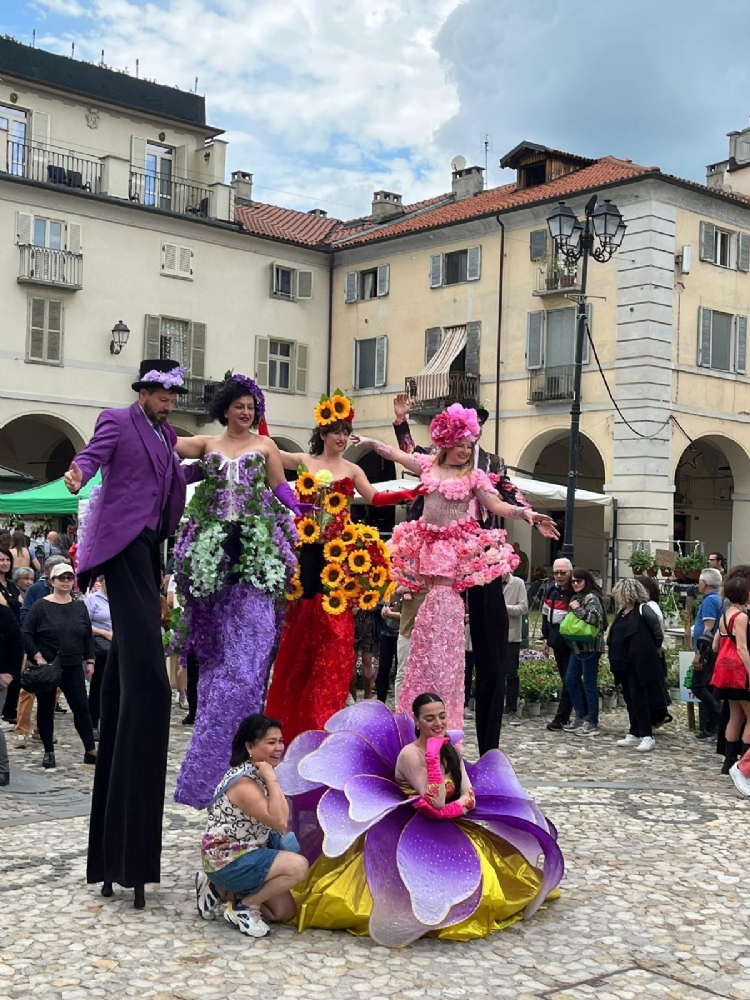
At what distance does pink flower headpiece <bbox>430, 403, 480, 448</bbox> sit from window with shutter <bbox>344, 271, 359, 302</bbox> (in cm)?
2843

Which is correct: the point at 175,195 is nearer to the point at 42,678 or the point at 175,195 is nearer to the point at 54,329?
the point at 54,329

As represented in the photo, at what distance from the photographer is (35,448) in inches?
1395

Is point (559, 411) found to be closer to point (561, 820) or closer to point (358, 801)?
point (561, 820)

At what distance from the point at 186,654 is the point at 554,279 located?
82.3 feet

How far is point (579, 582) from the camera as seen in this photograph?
12.2m

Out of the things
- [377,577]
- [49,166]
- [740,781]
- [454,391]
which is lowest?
[740,781]

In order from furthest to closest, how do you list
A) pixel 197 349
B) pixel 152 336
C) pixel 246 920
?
pixel 197 349 < pixel 152 336 < pixel 246 920

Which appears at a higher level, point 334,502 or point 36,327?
point 36,327

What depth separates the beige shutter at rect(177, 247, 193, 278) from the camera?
32625 millimetres

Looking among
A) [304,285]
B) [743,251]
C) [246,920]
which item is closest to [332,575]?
[246,920]

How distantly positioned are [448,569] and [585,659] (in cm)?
499

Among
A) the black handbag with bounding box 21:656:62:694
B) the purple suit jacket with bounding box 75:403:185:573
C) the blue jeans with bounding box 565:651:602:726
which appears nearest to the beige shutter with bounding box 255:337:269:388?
the blue jeans with bounding box 565:651:602:726

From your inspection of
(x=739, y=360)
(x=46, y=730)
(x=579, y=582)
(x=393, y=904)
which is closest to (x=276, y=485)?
(x=393, y=904)

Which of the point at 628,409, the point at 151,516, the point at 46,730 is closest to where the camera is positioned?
the point at 151,516
